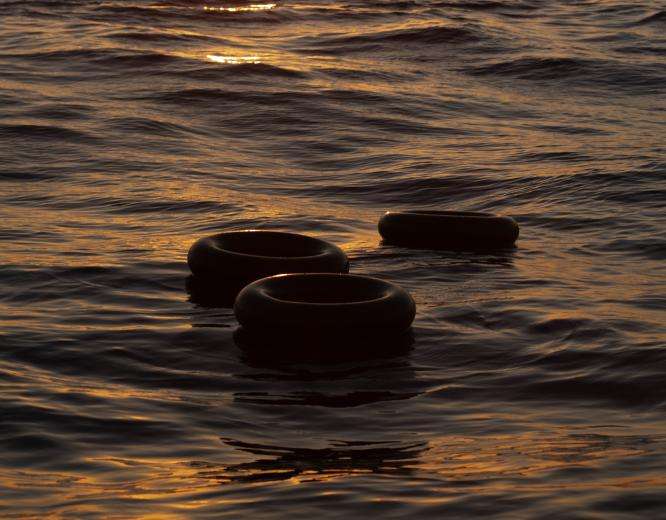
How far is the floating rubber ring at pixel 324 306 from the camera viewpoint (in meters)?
10.3

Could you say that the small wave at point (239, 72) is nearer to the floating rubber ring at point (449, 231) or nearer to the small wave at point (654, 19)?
the small wave at point (654, 19)

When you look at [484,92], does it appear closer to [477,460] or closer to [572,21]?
[572,21]

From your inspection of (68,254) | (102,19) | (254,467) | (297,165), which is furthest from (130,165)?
(102,19)

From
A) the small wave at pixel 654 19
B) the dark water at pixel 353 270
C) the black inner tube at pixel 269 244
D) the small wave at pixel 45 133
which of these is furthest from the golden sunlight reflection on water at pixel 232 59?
the black inner tube at pixel 269 244

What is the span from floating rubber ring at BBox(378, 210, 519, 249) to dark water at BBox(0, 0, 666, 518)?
308mm

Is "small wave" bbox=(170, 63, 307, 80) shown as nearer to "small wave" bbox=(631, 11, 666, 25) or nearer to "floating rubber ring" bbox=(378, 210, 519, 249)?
"small wave" bbox=(631, 11, 666, 25)

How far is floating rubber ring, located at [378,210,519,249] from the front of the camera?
14352 millimetres

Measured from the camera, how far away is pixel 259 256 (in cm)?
1239

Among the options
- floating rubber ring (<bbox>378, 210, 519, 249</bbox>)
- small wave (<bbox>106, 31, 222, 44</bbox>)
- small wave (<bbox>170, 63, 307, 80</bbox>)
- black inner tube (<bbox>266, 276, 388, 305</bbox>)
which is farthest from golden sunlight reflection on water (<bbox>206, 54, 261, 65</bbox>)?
black inner tube (<bbox>266, 276, 388, 305</bbox>)

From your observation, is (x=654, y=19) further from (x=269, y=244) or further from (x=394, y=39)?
(x=269, y=244)

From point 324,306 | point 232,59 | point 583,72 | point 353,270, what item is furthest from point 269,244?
point 232,59

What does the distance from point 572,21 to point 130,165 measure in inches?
921

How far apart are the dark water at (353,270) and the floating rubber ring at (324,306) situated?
1.11ft

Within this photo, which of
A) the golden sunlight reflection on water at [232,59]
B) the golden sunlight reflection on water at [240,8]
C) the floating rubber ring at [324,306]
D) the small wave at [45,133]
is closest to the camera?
the floating rubber ring at [324,306]
